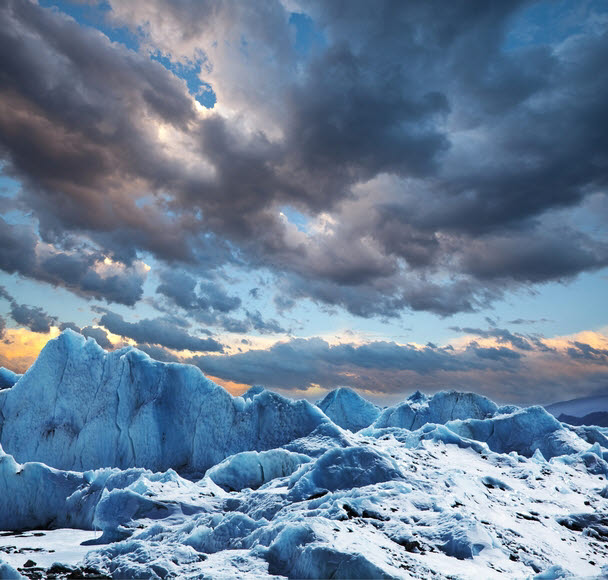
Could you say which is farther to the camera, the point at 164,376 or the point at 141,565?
the point at 164,376

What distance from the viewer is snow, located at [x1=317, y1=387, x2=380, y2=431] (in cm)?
3027

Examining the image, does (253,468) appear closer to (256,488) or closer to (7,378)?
(256,488)

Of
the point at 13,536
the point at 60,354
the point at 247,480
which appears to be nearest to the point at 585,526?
the point at 247,480

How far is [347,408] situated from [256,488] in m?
16.6

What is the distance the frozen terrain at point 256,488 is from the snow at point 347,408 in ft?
23.2

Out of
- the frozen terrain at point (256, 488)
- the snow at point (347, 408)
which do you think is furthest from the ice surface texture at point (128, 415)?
the snow at point (347, 408)

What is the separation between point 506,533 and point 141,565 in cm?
743

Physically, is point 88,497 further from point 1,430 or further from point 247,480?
point 1,430

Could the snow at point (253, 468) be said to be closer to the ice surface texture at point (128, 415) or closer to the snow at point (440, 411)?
the ice surface texture at point (128, 415)

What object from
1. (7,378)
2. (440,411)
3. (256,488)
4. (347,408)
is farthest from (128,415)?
(440,411)

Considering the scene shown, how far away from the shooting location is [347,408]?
1206 inches

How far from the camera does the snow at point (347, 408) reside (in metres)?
30.3

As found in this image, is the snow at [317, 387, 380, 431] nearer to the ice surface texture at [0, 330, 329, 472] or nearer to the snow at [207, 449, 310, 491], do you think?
the ice surface texture at [0, 330, 329, 472]

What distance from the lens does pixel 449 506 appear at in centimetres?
1042
